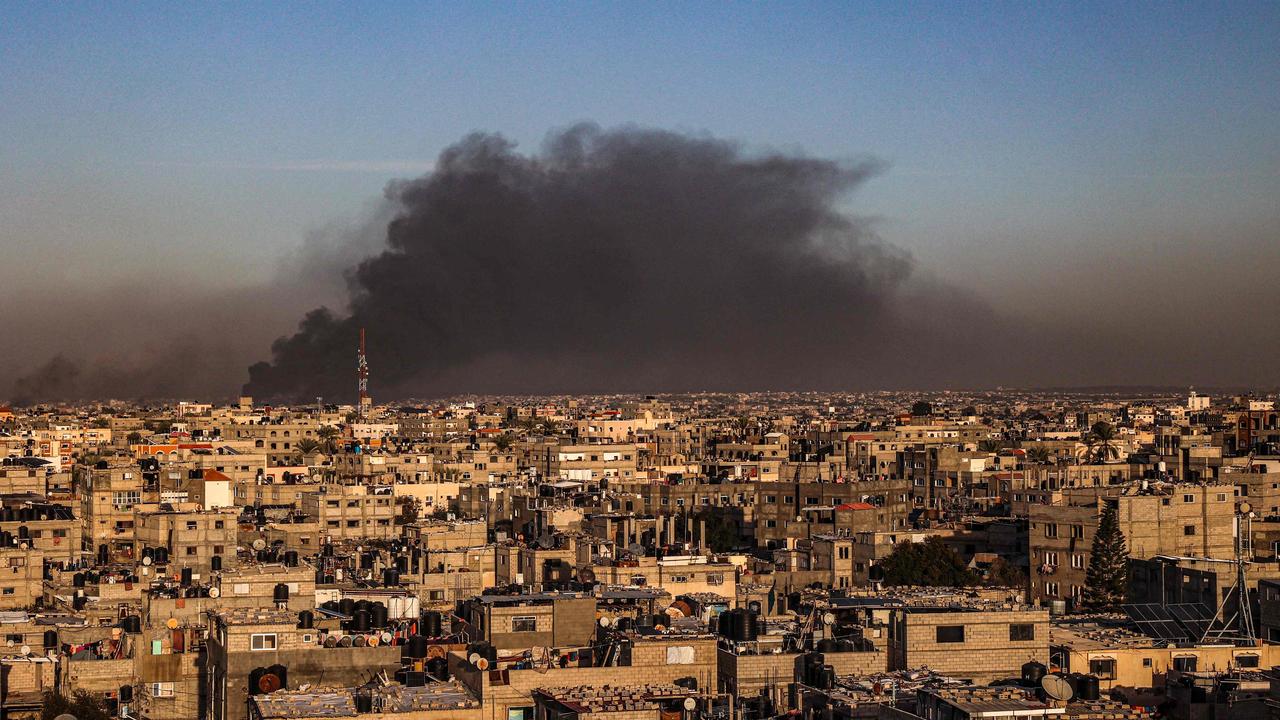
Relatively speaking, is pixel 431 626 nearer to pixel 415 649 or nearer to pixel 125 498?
pixel 415 649

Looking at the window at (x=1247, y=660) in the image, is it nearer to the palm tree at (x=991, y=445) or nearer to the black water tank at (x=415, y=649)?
the black water tank at (x=415, y=649)

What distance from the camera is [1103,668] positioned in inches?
1234

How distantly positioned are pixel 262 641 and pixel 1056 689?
404 inches

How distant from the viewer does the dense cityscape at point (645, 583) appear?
93.0 feet

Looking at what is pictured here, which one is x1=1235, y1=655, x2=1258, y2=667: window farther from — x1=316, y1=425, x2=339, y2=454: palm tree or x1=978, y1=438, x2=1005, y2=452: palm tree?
x1=316, y1=425, x2=339, y2=454: palm tree

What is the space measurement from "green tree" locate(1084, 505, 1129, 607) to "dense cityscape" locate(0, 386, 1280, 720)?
90 mm

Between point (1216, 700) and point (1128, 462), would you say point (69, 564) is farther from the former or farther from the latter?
point (1128, 462)

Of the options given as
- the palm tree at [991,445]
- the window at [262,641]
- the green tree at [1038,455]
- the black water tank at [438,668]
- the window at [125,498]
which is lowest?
the black water tank at [438,668]

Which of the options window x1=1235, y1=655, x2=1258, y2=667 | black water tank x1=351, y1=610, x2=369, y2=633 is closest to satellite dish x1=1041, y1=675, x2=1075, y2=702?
window x1=1235, y1=655, x2=1258, y2=667

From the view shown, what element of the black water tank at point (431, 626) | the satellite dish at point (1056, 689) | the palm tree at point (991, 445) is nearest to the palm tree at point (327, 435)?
the palm tree at point (991, 445)

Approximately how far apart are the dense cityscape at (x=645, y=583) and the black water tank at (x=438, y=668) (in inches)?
1.5

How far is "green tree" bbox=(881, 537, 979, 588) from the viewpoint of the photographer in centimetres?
5406

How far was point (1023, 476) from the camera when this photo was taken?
7956 cm

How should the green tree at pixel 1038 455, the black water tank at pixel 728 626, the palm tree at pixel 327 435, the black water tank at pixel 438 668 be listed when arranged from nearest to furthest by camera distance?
the black water tank at pixel 438 668 < the black water tank at pixel 728 626 < the green tree at pixel 1038 455 < the palm tree at pixel 327 435
